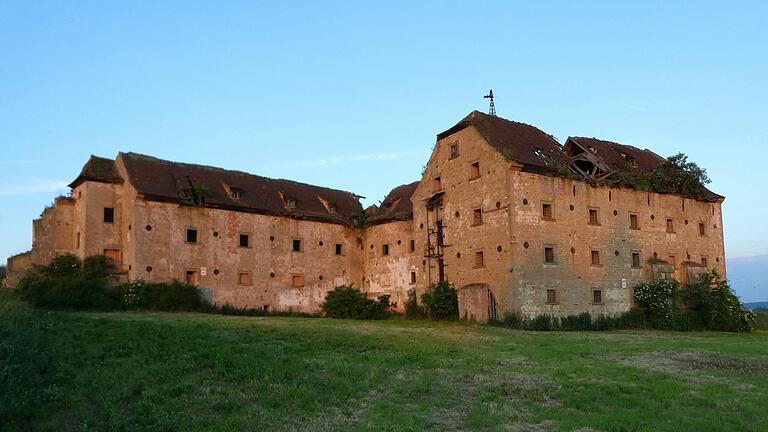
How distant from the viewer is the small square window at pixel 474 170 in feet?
120

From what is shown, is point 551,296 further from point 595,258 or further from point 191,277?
point 191,277

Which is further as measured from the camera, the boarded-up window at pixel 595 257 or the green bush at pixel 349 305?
the green bush at pixel 349 305

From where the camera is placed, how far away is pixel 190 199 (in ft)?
124

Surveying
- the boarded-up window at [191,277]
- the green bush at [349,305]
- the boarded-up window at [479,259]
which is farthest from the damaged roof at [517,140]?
the boarded-up window at [191,277]

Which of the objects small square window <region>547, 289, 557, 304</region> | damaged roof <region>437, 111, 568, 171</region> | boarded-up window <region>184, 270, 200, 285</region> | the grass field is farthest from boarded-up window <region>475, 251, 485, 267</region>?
boarded-up window <region>184, 270, 200, 285</region>

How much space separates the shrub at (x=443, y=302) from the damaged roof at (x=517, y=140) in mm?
8255

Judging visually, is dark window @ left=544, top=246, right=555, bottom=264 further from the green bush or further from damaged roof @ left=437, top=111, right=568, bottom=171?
the green bush

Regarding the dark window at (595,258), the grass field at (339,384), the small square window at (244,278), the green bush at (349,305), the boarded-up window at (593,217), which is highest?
the boarded-up window at (593,217)

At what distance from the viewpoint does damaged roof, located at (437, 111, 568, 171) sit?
1384 inches

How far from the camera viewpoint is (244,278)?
39.6 m

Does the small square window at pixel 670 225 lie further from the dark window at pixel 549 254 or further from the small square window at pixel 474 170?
the small square window at pixel 474 170

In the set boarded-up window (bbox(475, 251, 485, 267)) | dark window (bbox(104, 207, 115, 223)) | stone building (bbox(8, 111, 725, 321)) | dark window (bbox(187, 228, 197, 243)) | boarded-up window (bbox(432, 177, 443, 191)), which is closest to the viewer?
stone building (bbox(8, 111, 725, 321))

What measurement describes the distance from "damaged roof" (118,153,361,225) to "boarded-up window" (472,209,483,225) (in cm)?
1183

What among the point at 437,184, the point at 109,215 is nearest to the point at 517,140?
the point at 437,184
